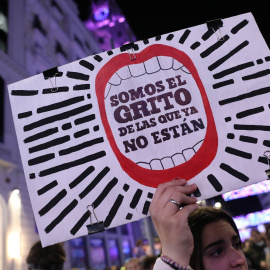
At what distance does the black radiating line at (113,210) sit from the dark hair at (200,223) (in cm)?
44

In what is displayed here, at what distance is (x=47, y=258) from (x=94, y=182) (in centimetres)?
163

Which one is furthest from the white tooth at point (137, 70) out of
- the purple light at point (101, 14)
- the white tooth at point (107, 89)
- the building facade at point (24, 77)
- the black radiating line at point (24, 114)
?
the purple light at point (101, 14)

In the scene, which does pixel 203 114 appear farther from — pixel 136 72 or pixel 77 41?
pixel 77 41

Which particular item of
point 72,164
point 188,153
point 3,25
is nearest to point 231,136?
point 188,153

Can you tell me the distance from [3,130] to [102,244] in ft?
34.6

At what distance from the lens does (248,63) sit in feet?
4.89

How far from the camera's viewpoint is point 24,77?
495 inches

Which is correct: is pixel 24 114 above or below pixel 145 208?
above

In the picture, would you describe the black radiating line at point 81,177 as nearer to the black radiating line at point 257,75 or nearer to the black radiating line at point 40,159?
the black radiating line at point 40,159

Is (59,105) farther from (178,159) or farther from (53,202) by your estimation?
(178,159)

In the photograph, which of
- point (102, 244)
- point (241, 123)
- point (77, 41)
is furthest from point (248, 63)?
point (77, 41)

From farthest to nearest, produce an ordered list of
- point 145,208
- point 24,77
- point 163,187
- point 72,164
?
1. point 24,77
2. point 72,164
3. point 145,208
4. point 163,187

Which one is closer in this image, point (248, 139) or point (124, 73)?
point (248, 139)

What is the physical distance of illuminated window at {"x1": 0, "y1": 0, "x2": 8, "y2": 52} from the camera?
38.0 feet
